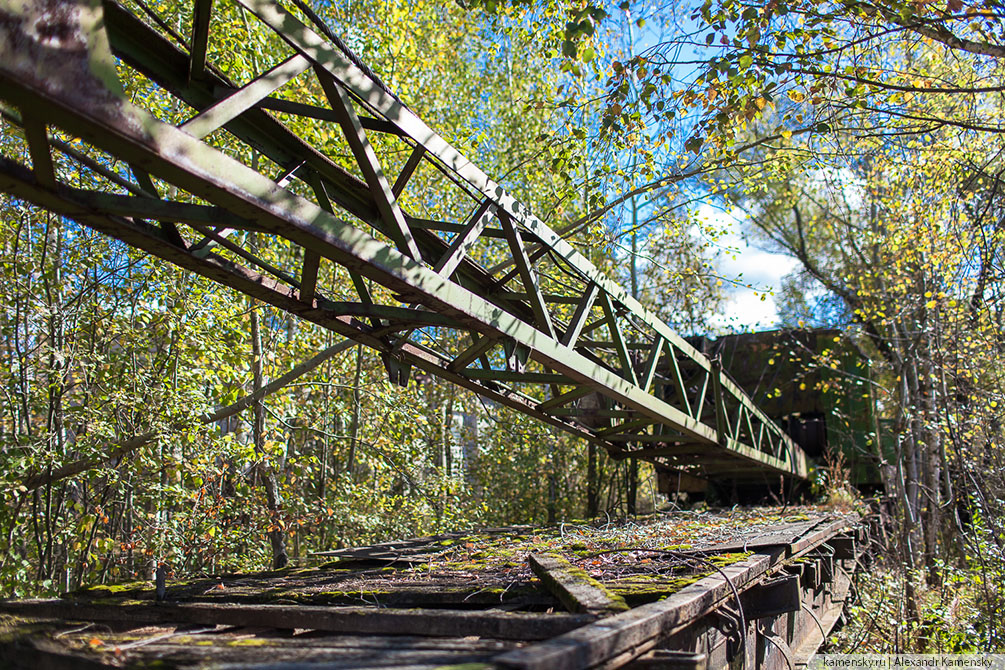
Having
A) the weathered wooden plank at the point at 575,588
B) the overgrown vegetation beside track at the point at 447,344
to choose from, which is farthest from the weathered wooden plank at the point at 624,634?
the overgrown vegetation beside track at the point at 447,344

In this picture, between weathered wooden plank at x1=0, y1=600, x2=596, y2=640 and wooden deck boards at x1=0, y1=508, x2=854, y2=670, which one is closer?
wooden deck boards at x1=0, y1=508, x2=854, y2=670

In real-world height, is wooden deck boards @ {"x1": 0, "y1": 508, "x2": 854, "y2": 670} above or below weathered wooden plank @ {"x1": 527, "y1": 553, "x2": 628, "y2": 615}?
below

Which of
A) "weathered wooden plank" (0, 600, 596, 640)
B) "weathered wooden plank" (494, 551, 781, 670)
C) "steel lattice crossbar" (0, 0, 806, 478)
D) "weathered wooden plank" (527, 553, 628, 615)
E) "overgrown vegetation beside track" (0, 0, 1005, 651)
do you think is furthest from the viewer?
"overgrown vegetation beside track" (0, 0, 1005, 651)

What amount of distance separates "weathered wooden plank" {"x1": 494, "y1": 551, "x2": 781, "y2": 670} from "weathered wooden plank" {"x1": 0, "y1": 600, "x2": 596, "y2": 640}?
27 cm

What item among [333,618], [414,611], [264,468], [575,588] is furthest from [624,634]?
[264,468]

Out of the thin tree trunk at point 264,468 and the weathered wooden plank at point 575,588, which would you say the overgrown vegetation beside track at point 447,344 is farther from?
the weathered wooden plank at point 575,588

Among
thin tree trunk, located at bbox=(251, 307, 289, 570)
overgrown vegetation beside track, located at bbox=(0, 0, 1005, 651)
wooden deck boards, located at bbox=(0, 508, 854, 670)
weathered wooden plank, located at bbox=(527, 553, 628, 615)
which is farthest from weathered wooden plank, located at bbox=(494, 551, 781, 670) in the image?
thin tree trunk, located at bbox=(251, 307, 289, 570)

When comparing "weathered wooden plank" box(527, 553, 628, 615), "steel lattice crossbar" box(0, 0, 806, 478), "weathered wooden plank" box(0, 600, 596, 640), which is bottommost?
"weathered wooden plank" box(0, 600, 596, 640)

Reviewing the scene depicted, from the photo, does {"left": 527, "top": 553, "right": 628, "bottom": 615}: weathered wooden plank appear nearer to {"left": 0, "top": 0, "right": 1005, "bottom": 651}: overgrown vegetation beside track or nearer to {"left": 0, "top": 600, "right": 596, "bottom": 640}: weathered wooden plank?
{"left": 0, "top": 600, "right": 596, "bottom": 640}: weathered wooden plank

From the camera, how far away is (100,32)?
2.33 meters

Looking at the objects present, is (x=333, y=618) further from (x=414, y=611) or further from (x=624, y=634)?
(x=624, y=634)

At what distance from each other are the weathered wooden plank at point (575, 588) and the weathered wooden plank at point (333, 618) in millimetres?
195

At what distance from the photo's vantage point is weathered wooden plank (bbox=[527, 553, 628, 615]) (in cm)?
318

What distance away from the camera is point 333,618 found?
11.6 ft
